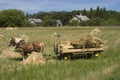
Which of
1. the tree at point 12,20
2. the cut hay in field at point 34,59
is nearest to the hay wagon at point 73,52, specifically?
the cut hay in field at point 34,59

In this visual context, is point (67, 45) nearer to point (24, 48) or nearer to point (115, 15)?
point (24, 48)

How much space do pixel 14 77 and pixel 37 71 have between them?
5.98 ft

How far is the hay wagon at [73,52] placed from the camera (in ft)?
65.4

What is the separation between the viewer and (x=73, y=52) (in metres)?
20.2

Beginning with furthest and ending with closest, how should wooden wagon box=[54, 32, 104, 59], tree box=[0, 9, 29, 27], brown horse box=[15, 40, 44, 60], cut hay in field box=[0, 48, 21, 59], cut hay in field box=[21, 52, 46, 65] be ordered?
tree box=[0, 9, 29, 27], cut hay in field box=[0, 48, 21, 59], wooden wagon box=[54, 32, 104, 59], brown horse box=[15, 40, 44, 60], cut hay in field box=[21, 52, 46, 65]

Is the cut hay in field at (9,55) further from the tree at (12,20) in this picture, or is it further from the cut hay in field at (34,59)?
the tree at (12,20)

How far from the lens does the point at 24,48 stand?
1928 centimetres

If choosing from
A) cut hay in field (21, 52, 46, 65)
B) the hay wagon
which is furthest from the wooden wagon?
cut hay in field (21, 52, 46, 65)

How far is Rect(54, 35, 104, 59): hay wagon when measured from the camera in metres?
19.9

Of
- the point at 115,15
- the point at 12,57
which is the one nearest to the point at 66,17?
the point at 115,15

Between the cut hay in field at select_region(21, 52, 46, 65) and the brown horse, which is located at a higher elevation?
the brown horse

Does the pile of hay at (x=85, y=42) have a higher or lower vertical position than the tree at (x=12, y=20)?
higher

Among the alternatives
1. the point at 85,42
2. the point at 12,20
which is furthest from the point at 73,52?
the point at 12,20

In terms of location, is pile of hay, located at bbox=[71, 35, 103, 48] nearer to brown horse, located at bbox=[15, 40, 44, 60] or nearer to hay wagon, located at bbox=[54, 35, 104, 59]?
hay wagon, located at bbox=[54, 35, 104, 59]
